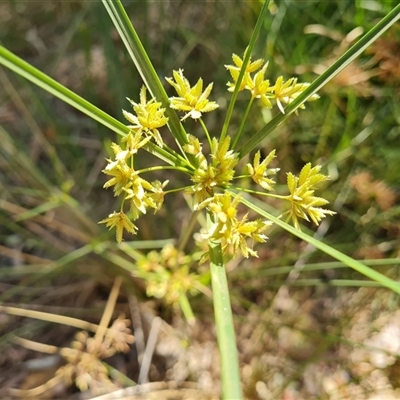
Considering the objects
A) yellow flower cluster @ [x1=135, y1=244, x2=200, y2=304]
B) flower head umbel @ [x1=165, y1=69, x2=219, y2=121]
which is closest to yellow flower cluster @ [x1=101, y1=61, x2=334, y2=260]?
flower head umbel @ [x1=165, y1=69, x2=219, y2=121]

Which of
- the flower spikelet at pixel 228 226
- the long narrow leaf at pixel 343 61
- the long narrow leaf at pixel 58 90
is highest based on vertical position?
the long narrow leaf at pixel 343 61

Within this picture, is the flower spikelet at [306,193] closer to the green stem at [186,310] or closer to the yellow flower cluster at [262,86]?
the yellow flower cluster at [262,86]

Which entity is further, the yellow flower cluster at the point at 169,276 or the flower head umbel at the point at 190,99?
the yellow flower cluster at the point at 169,276

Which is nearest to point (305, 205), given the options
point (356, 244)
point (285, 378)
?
point (356, 244)

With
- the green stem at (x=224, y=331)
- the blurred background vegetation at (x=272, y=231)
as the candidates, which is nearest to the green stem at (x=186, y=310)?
the blurred background vegetation at (x=272, y=231)

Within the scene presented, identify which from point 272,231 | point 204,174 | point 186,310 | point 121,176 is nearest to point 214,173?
point 204,174

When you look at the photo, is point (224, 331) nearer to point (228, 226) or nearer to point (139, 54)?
point (228, 226)

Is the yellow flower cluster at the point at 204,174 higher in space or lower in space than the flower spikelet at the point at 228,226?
higher

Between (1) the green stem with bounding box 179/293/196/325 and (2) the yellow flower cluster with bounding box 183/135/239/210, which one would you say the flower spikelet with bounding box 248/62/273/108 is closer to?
(2) the yellow flower cluster with bounding box 183/135/239/210
